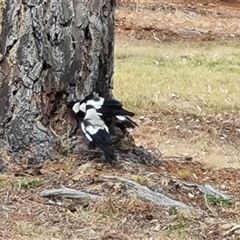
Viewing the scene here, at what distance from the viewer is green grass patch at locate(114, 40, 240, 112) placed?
9656 millimetres

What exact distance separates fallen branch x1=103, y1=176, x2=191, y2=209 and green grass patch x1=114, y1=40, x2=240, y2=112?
14.5 feet

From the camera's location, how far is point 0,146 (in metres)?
5.08

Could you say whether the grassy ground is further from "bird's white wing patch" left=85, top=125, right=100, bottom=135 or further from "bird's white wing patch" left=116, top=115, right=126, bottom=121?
"bird's white wing patch" left=85, top=125, right=100, bottom=135

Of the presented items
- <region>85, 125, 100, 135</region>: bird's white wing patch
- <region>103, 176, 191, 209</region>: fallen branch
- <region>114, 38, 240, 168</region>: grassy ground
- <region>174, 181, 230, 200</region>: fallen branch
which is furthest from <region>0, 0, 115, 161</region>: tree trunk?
<region>114, 38, 240, 168</region>: grassy ground

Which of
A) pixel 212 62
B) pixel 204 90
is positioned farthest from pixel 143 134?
pixel 212 62

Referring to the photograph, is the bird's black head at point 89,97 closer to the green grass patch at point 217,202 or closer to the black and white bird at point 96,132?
the black and white bird at point 96,132

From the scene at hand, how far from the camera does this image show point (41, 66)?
5000 mm

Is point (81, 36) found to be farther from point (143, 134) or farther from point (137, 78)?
point (137, 78)

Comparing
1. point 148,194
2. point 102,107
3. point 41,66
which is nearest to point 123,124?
point 102,107

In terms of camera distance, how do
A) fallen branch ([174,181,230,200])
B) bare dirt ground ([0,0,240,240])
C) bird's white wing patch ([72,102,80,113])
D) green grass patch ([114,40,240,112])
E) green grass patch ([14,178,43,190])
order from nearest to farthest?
bare dirt ground ([0,0,240,240]), green grass patch ([14,178,43,190]), fallen branch ([174,181,230,200]), bird's white wing patch ([72,102,80,113]), green grass patch ([114,40,240,112])

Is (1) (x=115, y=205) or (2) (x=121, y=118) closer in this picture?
(1) (x=115, y=205)

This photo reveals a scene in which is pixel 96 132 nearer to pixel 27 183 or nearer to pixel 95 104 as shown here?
pixel 95 104

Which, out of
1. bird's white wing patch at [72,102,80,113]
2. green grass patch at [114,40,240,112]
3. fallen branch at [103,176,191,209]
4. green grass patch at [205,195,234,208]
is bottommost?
green grass patch at [114,40,240,112]

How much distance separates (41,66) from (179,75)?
6813mm
